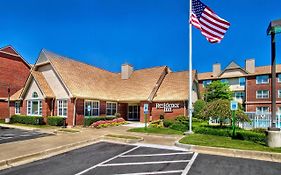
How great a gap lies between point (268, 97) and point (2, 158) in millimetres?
44557

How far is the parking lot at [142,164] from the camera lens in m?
7.52

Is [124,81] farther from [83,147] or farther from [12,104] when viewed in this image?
[83,147]

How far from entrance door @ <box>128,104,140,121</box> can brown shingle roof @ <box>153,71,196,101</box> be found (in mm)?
3988

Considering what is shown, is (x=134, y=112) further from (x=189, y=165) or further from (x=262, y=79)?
(x=262, y=79)

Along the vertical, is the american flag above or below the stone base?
above

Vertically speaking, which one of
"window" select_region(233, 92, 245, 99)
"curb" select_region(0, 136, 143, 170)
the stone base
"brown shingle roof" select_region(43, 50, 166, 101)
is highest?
"brown shingle roof" select_region(43, 50, 166, 101)

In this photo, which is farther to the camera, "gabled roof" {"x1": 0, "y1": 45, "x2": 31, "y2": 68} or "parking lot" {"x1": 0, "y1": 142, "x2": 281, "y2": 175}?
"gabled roof" {"x1": 0, "y1": 45, "x2": 31, "y2": 68}

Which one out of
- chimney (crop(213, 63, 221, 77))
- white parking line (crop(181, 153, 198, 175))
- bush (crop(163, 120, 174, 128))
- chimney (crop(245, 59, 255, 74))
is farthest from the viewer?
chimney (crop(213, 63, 221, 77))

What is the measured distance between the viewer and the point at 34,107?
2456 cm

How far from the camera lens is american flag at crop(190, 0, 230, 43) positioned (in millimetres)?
13984

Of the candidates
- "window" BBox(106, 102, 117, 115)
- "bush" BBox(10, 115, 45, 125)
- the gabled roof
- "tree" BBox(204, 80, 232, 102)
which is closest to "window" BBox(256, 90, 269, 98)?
"tree" BBox(204, 80, 232, 102)

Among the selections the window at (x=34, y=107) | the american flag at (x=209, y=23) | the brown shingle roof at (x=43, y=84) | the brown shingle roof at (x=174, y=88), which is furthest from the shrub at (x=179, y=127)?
the window at (x=34, y=107)

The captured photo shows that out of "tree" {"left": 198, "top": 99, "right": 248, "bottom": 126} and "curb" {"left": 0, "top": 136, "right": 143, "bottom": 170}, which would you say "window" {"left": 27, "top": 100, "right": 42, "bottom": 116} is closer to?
"curb" {"left": 0, "top": 136, "right": 143, "bottom": 170}

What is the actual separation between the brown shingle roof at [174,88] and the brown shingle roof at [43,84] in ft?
43.5
